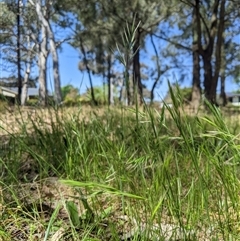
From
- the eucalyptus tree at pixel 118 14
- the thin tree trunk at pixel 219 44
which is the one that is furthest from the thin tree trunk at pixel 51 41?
the thin tree trunk at pixel 219 44

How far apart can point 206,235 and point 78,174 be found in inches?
20.1

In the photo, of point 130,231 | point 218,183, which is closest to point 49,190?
point 130,231

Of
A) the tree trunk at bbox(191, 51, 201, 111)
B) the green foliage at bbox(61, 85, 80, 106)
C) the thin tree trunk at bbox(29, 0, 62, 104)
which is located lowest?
the green foliage at bbox(61, 85, 80, 106)

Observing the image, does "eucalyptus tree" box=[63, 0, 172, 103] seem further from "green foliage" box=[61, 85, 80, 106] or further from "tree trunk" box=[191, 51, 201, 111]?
"green foliage" box=[61, 85, 80, 106]

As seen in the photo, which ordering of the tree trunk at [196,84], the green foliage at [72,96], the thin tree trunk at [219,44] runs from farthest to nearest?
1. the tree trunk at [196,84]
2. the thin tree trunk at [219,44]
3. the green foliage at [72,96]

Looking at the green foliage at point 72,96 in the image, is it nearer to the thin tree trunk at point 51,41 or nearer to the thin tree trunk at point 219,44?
the thin tree trunk at point 219,44

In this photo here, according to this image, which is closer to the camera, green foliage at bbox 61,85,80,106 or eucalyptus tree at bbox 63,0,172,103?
green foliage at bbox 61,85,80,106

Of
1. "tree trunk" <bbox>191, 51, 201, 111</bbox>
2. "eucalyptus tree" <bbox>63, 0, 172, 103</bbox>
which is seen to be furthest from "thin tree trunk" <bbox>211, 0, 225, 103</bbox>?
"eucalyptus tree" <bbox>63, 0, 172, 103</bbox>

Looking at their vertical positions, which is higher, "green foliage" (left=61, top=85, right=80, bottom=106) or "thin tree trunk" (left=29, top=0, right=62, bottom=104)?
"thin tree trunk" (left=29, top=0, right=62, bottom=104)

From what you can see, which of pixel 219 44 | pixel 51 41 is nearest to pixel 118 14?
pixel 51 41

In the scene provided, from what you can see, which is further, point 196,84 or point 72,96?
point 196,84

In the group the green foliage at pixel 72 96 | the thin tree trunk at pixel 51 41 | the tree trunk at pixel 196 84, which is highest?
the thin tree trunk at pixel 51 41

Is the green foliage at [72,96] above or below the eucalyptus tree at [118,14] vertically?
below

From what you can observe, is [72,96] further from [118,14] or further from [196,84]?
[118,14]
